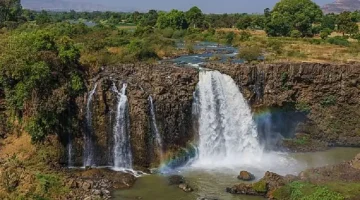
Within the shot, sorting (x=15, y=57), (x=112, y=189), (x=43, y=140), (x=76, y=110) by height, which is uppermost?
(x=15, y=57)

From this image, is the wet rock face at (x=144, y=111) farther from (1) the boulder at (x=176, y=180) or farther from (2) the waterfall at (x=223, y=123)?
(1) the boulder at (x=176, y=180)

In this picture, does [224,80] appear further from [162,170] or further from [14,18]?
[14,18]

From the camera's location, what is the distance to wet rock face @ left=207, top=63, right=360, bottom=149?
105ft

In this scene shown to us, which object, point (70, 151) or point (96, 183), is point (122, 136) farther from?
point (96, 183)

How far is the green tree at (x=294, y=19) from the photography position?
203ft

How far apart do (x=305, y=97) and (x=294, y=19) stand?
36376 mm

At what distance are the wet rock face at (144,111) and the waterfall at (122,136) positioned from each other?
0.26 metres

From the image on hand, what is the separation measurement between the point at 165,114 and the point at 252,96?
22.7ft

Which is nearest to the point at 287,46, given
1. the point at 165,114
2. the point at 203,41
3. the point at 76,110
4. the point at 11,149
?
the point at 203,41

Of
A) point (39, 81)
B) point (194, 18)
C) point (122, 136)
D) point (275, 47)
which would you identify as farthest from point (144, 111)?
point (194, 18)

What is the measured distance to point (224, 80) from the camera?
103 ft

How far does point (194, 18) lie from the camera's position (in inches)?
2884

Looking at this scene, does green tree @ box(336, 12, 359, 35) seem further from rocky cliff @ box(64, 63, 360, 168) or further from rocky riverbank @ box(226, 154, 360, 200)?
rocky riverbank @ box(226, 154, 360, 200)

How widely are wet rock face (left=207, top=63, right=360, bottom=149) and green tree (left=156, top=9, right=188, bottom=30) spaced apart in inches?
1458
